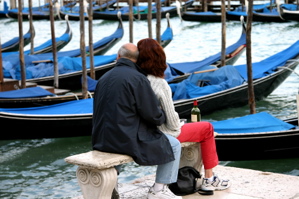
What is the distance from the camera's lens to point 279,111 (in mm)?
8484

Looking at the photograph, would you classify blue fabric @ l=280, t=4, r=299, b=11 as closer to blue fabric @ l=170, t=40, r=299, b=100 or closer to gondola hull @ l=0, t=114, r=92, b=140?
blue fabric @ l=170, t=40, r=299, b=100

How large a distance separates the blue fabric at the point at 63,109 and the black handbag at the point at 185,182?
3.57 metres

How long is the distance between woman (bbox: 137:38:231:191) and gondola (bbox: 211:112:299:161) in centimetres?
207

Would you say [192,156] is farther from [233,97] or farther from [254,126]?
[233,97]

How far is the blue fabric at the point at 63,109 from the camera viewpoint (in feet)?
22.2

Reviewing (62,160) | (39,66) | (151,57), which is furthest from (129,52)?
(39,66)

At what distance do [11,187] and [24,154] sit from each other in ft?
3.99

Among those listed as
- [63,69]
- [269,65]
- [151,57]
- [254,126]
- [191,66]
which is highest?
[151,57]

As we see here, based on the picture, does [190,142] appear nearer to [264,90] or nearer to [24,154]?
[24,154]

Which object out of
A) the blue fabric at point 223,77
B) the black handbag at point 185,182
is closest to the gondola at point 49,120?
the blue fabric at point 223,77

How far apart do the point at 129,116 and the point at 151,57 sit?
0.29 m

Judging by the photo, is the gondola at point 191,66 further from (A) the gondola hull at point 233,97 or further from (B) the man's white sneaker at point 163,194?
(B) the man's white sneaker at point 163,194

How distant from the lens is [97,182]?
2982 millimetres

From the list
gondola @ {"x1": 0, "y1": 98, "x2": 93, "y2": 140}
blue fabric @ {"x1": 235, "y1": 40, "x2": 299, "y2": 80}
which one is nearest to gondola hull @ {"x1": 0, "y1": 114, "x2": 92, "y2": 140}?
gondola @ {"x1": 0, "y1": 98, "x2": 93, "y2": 140}
